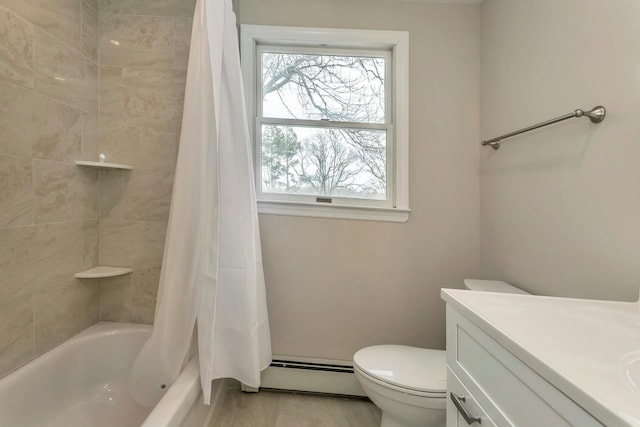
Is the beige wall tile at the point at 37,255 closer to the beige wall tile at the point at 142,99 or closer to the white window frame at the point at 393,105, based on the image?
the beige wall tile at the point at 142,99

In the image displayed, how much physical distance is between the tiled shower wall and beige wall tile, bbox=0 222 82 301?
0.62 ft

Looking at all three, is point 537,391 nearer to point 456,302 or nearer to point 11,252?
point 456,302

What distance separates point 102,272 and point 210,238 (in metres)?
0.77

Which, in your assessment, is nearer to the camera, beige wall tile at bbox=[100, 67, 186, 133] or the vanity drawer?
the vanity drawer

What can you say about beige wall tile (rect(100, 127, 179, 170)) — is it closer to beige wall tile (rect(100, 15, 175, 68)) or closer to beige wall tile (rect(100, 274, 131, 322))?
beige wall tile (rect(100, 15, 175, 68))

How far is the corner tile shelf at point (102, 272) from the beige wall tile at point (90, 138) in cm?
59

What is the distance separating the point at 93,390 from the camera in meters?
1.36

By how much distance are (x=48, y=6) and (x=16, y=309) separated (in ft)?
4.25

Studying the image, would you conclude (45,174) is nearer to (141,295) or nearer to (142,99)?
(142,99)

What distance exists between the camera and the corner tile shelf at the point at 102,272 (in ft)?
4.55

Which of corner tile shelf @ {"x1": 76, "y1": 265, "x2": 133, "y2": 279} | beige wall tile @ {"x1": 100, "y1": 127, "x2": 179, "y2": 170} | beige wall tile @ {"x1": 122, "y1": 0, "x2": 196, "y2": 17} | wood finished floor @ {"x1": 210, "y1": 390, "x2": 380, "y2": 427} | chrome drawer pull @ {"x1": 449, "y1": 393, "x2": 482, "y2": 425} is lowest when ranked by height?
wood finished floor @ {"x1": 210, "y1": 390, "x2": 380, "y2": 427}

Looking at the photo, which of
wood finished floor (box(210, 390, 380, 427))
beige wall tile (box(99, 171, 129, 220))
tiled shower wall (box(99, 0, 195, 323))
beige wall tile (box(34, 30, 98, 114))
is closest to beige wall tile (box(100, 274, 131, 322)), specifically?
tiled shower wall (box(99, 0, 195, 323))

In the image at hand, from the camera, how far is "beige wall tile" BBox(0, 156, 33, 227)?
1029mm

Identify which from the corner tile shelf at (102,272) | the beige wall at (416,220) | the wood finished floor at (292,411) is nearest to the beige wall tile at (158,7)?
the beige wall at (416,220)
